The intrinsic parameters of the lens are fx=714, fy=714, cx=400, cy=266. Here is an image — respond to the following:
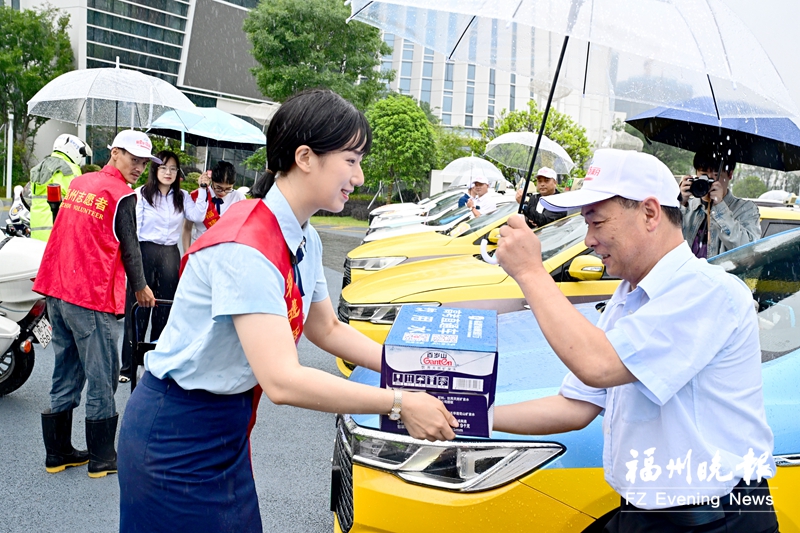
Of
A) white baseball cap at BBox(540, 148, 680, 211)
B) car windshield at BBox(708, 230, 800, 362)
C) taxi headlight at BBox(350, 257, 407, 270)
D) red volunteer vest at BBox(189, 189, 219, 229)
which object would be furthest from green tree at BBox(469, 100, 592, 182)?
white baseball cap at BBox(540, 148, 680, 211)

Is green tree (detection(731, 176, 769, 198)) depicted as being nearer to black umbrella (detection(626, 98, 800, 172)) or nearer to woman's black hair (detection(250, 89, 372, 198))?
black umbrella (detection(626, 98, 800, 172))

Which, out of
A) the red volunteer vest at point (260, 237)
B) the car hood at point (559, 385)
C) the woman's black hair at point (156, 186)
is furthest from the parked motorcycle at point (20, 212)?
the red volunteer vest at point (260, 237)

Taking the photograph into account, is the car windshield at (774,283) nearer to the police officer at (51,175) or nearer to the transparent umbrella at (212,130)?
the police officer at (51,175)

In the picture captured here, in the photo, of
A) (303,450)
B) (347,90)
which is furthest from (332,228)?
(303,450)

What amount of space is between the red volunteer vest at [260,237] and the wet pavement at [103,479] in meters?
2.24

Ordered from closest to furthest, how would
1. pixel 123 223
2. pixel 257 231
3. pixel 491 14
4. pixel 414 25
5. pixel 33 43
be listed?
pixel 257 231 < pixel 491 14 < pixel 414 25 < pixel 123 223 < pixel 33 43

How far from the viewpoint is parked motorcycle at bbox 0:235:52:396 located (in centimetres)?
521

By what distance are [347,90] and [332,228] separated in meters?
7.08

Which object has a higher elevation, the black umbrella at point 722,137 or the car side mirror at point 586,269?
the black umbrella at point 722,137

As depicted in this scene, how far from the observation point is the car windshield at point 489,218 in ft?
27.9

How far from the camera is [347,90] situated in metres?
29.2

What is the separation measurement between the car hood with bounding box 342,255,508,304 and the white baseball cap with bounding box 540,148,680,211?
3341mm

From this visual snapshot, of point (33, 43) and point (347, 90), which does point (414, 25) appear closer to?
point (347, 90)

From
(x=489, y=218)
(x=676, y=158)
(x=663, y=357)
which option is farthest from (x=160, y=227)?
(x=676, y=158)
